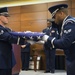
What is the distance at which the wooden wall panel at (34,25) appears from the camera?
A: 27.1 ft

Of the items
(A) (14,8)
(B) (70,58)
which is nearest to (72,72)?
(B) (70,58)

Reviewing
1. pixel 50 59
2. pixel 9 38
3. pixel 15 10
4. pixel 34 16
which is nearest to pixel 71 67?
pixel 9 38

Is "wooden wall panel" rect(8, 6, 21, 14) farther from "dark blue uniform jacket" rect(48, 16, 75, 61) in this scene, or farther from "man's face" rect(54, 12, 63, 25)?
"dark blue uniform jacket" rect(48, 16, 75, 61)

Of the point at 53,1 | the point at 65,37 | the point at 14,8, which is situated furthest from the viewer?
the point at 14,8

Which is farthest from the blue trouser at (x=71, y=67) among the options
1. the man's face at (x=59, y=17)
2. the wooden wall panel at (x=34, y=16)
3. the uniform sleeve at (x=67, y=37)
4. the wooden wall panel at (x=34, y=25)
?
the wooden wall panel at (x=34, y=16)

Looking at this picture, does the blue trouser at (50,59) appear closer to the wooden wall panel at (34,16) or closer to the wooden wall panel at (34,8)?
the wooden wall panel at (34,16)

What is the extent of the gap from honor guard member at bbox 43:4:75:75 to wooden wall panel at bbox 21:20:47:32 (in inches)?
231

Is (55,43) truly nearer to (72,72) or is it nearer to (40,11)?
(72,72)

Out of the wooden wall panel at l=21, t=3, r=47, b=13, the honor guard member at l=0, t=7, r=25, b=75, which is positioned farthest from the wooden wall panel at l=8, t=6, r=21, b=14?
the honor guard member at l=0, t=7, r=25, b=75

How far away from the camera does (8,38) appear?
98.7 inches

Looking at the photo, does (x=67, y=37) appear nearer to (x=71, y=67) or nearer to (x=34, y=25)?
(x=71, y=67)

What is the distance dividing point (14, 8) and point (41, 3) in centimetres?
123

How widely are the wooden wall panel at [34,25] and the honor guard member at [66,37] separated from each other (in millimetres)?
5857

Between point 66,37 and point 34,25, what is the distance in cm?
633
